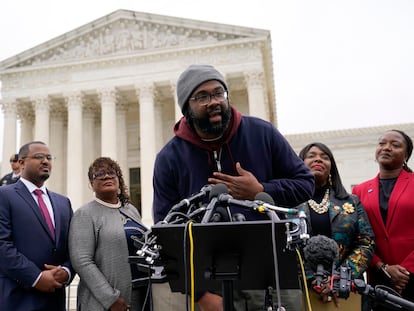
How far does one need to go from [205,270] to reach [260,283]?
0.35m

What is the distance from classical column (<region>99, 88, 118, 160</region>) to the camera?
109ft

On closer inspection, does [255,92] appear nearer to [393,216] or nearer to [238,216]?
[393,216]

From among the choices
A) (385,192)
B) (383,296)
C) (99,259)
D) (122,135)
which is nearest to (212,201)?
(383,296)

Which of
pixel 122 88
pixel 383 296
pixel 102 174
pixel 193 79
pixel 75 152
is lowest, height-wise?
pixel 383 296

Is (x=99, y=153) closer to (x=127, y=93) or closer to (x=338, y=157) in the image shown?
(x=127, y=93)

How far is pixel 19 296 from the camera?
4.89 meters

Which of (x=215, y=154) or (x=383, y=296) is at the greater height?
(x=215, y=154)

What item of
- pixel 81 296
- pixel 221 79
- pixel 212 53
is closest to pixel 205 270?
pixel 221 79

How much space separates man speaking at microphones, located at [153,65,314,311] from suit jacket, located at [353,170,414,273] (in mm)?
2358

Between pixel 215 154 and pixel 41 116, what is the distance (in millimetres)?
34449

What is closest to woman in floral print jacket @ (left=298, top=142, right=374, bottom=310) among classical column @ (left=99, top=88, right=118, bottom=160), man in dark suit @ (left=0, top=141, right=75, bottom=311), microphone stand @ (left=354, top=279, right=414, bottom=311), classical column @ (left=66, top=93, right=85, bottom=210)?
microphone stand @ (left=354, top=279, right=414, bottom=311)

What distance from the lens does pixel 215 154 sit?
3365 millimetres

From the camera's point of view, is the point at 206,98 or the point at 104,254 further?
the point at 104,254

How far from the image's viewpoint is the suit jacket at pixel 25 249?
15.8ft
